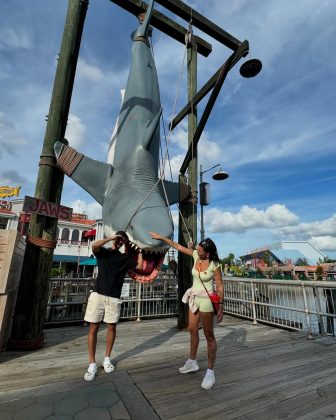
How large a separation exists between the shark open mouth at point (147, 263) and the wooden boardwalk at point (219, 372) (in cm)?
117

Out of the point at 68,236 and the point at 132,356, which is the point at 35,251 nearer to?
the point at 132,356

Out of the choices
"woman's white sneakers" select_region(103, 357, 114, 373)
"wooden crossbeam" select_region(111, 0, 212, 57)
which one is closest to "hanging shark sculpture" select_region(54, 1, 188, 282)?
"wooden crossbeam" select_region(111, 0, 212, 57)

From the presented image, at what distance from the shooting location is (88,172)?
3.59 metres

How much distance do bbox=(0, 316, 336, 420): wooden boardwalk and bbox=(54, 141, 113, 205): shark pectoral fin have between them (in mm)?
2210

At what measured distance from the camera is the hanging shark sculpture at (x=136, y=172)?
2.62 meters

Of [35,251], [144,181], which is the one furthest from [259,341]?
[35,251]

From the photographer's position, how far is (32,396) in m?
2.54

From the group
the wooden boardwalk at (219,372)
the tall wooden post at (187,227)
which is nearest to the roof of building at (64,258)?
the wooden boardwalk at (219,372)

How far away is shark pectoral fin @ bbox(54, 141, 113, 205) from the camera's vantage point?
3.54 m

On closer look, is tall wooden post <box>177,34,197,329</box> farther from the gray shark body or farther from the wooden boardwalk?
the gray shark body

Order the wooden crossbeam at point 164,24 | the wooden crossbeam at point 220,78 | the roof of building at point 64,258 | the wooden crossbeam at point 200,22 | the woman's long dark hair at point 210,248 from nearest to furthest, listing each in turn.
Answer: the woman's long dark hair at point 210,248 < the wooden crossbeam at point 220,78 < the wooden crossbeam at point 164,24 < the wooden crossbeam at point 200,22 < the roof of building at point 64,258

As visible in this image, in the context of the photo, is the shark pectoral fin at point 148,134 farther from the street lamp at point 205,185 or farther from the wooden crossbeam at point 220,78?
the street lamp at point 205,185

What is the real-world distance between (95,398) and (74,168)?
2693 millimetres

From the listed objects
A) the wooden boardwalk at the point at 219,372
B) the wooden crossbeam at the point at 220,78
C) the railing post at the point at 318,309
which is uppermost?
the wooden crossbeam at the point at 220,78
